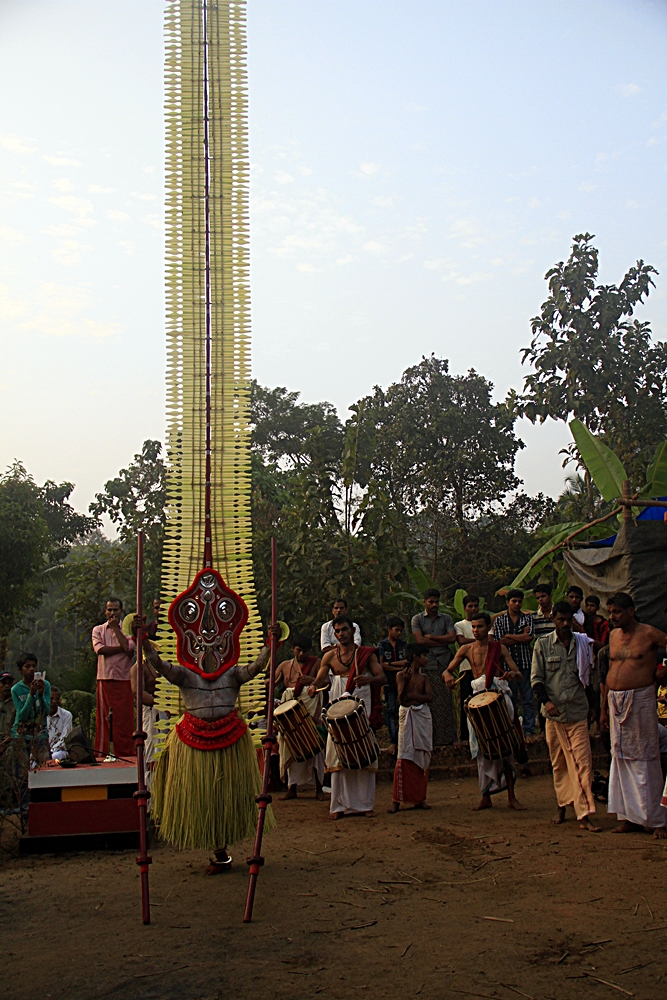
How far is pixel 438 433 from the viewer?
69.1 feet

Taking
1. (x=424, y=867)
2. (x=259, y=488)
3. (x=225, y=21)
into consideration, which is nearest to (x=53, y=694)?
(x=424, y=867)

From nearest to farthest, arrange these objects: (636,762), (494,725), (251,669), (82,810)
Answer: (251,669) → (82,810) → (636,762) → (494,725)

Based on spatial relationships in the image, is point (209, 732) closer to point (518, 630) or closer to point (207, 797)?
point (207, 797)

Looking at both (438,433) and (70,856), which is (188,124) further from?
(438,433)

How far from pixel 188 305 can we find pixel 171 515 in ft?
4.41

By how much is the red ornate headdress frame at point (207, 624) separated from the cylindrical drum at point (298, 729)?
10.2 feet

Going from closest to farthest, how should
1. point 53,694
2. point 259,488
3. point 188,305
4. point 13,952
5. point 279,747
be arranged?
point 13,952, point 188,305, point 53,694, point 279,747, point 259,488

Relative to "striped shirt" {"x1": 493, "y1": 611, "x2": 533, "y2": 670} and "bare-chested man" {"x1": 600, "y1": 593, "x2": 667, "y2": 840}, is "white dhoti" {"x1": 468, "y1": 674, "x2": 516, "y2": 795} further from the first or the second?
"striped shirt" {"x1": 493, "y1": 611, "x2": 533, "y2": 670}

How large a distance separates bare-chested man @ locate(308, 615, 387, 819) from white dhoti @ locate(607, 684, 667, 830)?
7.02ft

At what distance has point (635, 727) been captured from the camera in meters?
7.02

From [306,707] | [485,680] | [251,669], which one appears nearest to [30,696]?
[306,707]

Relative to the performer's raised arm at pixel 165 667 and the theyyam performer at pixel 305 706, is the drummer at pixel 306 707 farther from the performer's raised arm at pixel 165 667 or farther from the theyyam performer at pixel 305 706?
the performer's raised arm at pixel 165 667

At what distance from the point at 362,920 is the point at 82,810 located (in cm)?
281

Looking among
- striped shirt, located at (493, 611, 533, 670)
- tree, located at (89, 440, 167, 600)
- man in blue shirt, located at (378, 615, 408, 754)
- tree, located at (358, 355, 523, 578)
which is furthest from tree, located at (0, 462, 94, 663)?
striped shirt, located at (493, 611, 533, 670)
